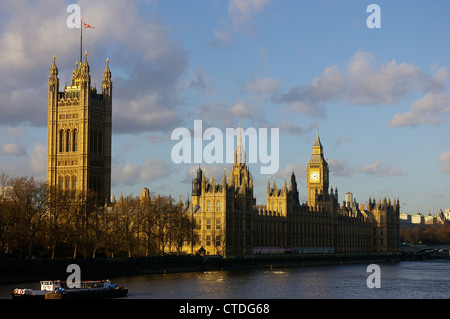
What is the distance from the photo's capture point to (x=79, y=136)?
167 meters

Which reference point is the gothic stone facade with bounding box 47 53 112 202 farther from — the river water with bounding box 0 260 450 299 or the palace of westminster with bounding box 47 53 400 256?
the river water with bounding box 0 260 450 299

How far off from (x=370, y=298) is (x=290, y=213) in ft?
327

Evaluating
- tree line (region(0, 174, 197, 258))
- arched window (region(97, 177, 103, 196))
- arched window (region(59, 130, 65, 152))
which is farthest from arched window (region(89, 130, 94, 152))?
tree line (region(0, 174, 197, 258))

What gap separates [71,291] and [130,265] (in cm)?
3229

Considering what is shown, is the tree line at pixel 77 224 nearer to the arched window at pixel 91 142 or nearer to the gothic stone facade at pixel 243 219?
the gothic stone facade at pixel 243 219

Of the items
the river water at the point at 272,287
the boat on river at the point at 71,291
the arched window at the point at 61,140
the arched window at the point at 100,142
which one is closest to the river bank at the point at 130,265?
the river water at the point at 272,287

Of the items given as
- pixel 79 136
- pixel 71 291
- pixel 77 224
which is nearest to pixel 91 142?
pixel 79 136

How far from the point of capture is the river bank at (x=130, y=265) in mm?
94625

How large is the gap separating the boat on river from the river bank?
13.4m

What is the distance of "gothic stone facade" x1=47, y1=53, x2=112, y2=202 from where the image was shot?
166125 millimetres

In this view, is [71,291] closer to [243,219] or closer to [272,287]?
[272,287]

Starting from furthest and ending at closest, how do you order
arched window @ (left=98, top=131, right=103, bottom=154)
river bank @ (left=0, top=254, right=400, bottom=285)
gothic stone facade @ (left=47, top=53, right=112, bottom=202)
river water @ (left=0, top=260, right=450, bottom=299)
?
arched window @ (left=98, top=131, right=103, bottom=154)
gothic stone facade @ (left=47, top=53, right=112, bottom=202)
river bank @ (left=0, top=254, right=400, bottom=285)
river water @ (left=0, top=260, right=450, bottom=299)

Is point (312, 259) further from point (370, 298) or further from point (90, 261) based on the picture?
point (370, 298)
